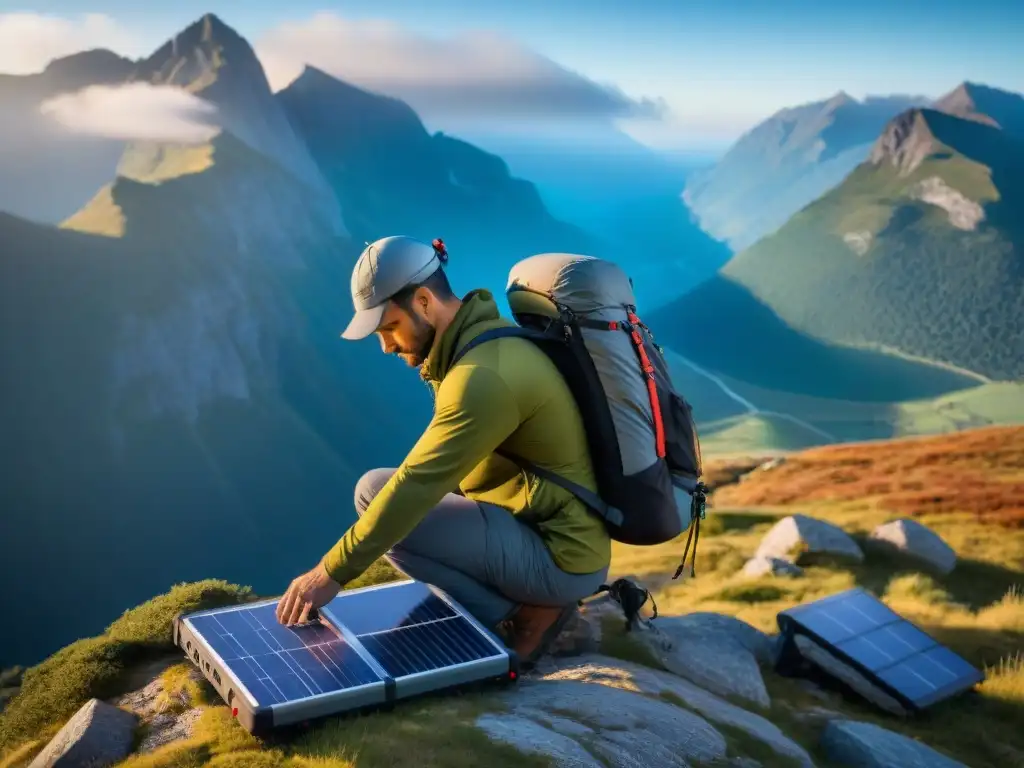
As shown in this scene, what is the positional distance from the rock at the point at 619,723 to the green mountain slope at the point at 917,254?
137759mm

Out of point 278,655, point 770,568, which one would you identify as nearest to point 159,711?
point 278,655

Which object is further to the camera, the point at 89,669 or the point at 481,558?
the point at 89,669

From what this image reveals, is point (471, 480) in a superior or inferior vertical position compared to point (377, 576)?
superior

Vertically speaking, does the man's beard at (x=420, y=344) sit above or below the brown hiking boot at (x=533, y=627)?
above

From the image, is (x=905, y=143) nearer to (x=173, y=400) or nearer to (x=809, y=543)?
(x=173, y=400)

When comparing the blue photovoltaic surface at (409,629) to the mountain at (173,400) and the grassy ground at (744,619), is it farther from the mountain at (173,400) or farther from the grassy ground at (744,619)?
the mountain at (173,400)

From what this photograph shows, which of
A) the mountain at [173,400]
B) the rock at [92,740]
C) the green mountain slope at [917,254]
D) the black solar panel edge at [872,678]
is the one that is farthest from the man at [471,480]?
the green mountain slope at [917,254]

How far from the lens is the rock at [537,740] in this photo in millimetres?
5520

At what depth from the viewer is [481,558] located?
7.05 meters

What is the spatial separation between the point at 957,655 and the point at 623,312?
275 inches

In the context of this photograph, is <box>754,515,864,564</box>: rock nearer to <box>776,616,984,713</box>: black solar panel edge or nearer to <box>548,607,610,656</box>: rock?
<box>776,616,984,713</box>: black solar panel edge

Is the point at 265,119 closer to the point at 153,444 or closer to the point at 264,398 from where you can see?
the point at 264,398

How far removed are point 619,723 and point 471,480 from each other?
87.5 inches

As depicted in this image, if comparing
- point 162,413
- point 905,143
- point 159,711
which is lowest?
point 162,413
